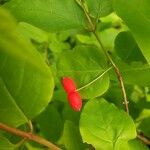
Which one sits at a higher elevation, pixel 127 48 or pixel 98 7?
pixel 98 7

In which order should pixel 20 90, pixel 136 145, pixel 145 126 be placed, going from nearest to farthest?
pixel 20 90
pixel 136 145
pixel 145 126

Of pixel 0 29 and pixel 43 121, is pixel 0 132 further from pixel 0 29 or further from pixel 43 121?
pixel 0 29

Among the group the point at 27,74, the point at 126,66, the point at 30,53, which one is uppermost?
the point at 30,53

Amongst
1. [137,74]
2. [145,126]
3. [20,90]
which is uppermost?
[20,90]

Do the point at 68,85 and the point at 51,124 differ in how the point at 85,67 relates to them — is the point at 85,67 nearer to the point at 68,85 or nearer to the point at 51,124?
the point at 68,85

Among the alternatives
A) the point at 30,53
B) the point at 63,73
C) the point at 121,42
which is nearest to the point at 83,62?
the point at 63,73

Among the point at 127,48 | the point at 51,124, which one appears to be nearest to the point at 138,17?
the point at 127,48

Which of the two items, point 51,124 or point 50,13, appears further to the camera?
point 51,124

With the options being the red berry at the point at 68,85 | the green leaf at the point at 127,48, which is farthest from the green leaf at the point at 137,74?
the red berry at the point at 68,85
